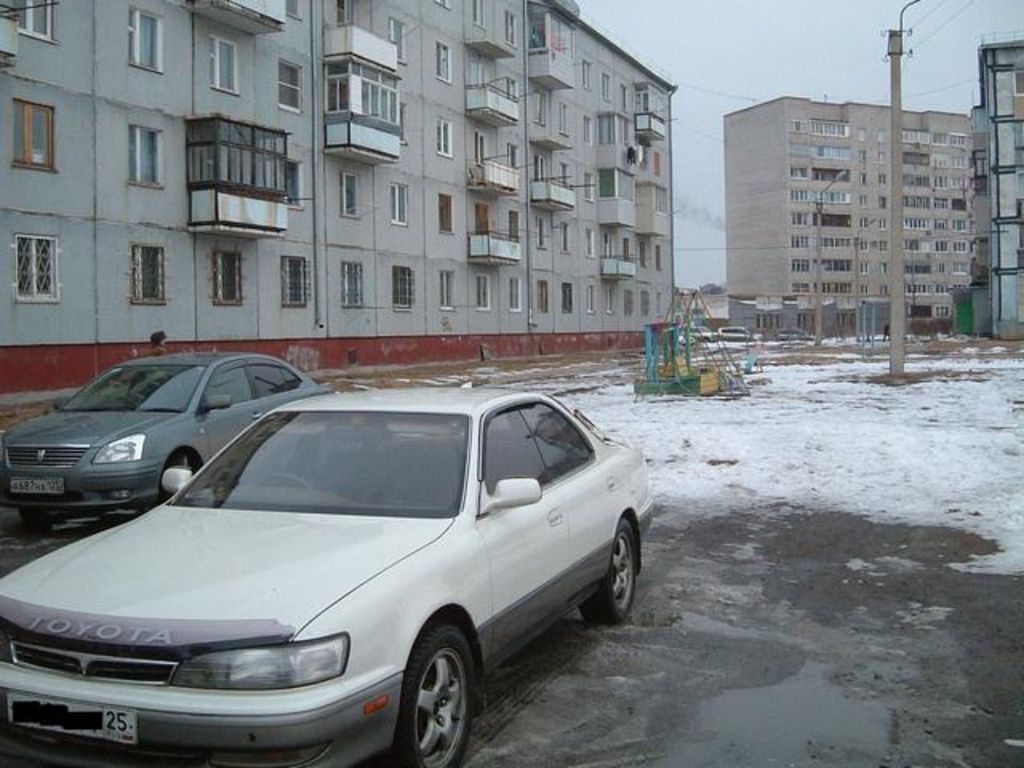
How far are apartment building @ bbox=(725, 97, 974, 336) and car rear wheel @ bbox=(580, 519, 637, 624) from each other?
94.0 meters

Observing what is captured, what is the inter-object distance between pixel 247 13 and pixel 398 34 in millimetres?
9472

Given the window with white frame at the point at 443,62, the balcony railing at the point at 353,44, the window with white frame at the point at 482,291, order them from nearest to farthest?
the balcony railing at the point at 353,44, the window with white frame at the point at 443,62, the window with white frame at the point at 482,291

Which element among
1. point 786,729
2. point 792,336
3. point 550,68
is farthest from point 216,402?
point 792,336

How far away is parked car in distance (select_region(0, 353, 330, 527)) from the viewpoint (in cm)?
833

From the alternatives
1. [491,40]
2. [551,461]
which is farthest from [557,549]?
[491,40]

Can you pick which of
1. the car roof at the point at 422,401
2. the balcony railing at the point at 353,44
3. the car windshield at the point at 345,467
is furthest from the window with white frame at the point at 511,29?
the car windshield at the point at 345,467

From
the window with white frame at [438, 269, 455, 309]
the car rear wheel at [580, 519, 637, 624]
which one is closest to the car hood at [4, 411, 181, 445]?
the car rear wheel at [580, 519, 637, 624]

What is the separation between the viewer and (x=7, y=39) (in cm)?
2062

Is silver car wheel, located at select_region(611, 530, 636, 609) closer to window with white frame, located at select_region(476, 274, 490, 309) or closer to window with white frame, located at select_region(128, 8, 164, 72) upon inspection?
window with white frame, located at select_region(128, 8, 164, 72)

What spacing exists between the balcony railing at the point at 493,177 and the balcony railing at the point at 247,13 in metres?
12.2

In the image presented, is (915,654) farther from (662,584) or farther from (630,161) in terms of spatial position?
(630,161)

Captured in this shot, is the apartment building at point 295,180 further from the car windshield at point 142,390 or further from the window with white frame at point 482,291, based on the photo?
the car windshield at point 142,390

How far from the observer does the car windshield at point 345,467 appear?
14.4 ft

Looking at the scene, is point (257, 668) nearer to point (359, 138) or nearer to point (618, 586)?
point (618, 586)
